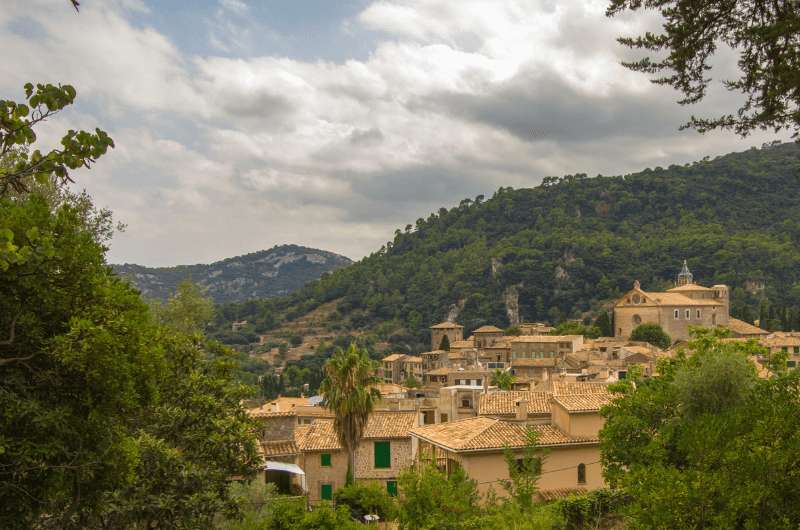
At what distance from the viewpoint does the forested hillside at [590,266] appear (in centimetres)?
A: 14475

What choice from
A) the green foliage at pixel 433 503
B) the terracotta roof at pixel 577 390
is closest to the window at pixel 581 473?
the terracotta roof at pixel 577 390

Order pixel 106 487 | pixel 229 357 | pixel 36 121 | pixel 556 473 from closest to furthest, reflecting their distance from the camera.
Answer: pixel 36 121 → pixel 106 487 → pixel 229 357 → pixel 556 473

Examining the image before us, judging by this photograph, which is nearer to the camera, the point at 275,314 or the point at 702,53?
the point at 702,53

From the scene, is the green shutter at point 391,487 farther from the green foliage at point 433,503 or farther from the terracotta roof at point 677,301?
the terracotta roof at point 677,301

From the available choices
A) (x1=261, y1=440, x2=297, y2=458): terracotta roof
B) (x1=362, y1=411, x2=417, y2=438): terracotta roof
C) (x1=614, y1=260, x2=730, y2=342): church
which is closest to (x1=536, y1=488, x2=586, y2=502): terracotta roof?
(x1=362, y1=411, x2=417, y2=438): terracotta roof

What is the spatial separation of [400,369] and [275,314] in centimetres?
8000

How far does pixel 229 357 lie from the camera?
16.5 meters

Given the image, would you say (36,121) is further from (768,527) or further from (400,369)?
(400,369)

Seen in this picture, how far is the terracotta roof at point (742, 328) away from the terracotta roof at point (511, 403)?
211 ft

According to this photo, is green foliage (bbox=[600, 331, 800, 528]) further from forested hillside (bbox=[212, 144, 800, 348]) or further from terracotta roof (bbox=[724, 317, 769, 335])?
forested hillside (bbox=[212, 144, 800, 348])

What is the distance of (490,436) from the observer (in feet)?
82.2

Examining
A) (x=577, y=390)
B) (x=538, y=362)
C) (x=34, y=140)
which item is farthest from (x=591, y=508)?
(x=538, y=362)

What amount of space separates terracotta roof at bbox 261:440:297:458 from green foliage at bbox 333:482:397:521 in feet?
10.7

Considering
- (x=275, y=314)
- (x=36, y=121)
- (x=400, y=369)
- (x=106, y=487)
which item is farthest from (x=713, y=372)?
(x=275, y=314)
